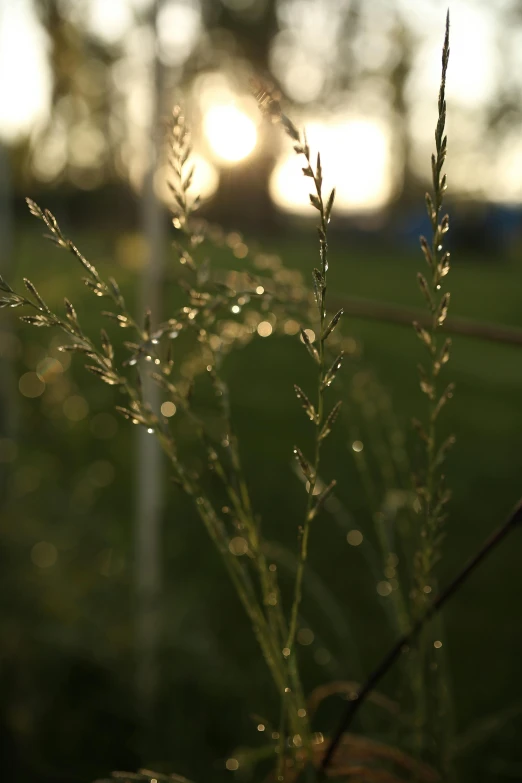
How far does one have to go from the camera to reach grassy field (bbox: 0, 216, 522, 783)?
1.77 meters

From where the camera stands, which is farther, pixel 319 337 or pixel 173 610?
pixel 173 610

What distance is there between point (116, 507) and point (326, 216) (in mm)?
3460

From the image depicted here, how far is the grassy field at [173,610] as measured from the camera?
177 centimetres

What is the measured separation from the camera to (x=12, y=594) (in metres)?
2.00

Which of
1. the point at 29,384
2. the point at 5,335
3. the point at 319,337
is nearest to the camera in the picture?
the point at 319,337

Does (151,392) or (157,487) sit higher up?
(151,392)

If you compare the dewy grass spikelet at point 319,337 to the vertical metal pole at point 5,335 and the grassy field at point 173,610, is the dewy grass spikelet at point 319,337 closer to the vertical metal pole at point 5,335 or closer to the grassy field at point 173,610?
the grassy field at point 173,610

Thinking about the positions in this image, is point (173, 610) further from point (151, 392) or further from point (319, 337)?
point (319, 337)

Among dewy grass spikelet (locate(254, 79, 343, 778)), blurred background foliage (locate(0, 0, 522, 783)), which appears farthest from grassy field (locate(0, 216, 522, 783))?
dewy grass spikelet (locate(254, 79, 343, 778))

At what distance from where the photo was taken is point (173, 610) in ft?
6.98

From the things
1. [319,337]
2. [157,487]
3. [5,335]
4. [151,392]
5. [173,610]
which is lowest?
[319,337]

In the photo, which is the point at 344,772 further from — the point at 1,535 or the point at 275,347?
the point at 275,347

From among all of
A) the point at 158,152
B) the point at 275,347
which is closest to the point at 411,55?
the point at 158,152

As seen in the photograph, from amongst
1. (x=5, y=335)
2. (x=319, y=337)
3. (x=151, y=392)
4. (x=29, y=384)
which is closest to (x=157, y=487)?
(x=151, y=392)
